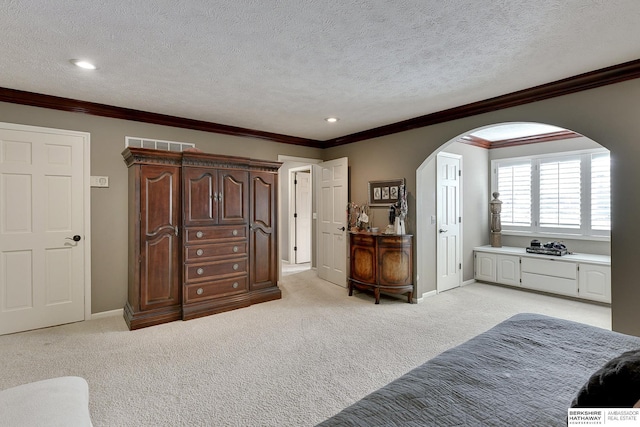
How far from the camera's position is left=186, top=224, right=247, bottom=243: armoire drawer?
11.8 ft

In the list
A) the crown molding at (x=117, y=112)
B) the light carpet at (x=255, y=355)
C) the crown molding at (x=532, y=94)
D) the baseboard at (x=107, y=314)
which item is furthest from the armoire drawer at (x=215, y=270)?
the crown molding at (x=532, y=94)

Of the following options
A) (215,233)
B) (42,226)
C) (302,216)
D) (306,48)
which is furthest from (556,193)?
(42,226)

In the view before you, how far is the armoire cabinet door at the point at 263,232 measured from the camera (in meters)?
4.11

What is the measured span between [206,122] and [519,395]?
439cm

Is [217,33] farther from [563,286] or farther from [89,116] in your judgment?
[563,286]

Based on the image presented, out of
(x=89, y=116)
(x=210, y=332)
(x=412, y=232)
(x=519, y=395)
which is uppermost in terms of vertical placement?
(x=89, y=116)

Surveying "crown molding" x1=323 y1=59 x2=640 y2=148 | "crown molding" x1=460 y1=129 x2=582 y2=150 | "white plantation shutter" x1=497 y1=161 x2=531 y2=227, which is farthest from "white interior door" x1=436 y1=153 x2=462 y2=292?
"white plantation shutter" x1=497 y1=161 x2=531 y2=227

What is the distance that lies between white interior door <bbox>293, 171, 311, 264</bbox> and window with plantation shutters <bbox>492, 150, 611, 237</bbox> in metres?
3.93

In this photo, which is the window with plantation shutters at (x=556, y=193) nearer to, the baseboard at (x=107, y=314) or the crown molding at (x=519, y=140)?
the crown molding at (x=519, y=140)

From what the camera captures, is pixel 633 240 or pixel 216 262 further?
pixel 216 262

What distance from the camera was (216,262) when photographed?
3779 millimetres

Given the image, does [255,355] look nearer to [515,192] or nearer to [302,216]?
[302,216]

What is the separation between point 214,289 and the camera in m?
3.76

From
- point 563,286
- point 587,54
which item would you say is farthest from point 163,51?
point 563,286
